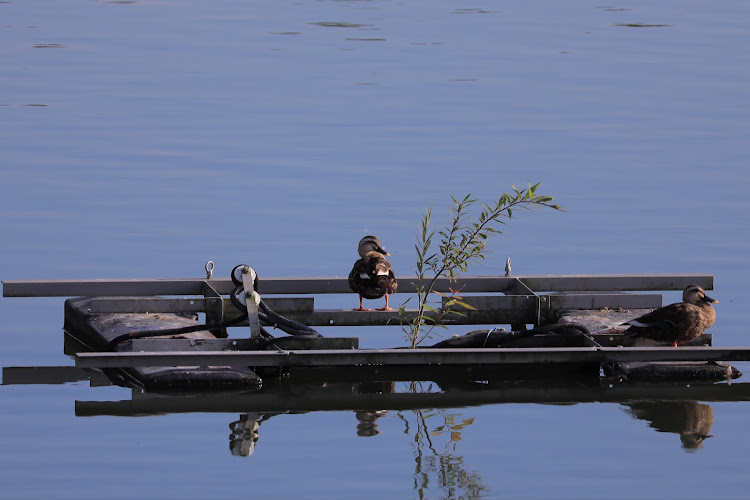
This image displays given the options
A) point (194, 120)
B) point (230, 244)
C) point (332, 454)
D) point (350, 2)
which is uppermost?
point (350, 2)

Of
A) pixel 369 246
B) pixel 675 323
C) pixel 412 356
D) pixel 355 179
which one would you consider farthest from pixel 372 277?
pixel 355 179

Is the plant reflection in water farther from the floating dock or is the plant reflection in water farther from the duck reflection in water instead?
the duck reflection in water

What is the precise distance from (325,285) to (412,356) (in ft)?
7.33

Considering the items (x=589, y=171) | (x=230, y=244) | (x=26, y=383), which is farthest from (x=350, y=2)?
(x=26, y=383)

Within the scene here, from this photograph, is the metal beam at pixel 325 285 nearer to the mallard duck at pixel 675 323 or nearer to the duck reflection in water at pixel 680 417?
the mallard duck at pixel 675 323

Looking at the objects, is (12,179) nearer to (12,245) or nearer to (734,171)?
(12,245)

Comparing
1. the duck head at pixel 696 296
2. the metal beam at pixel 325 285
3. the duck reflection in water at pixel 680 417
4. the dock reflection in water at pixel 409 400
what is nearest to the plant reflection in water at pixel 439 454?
the dock reflection in water at pixel 409 400

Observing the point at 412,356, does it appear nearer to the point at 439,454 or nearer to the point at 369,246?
the point at 439,454

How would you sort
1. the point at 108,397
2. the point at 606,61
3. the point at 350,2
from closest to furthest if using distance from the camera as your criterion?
1. the point at 108,397
2. the point at 606,61
3. the point at 350,2

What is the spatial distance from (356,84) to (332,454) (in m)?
17.7

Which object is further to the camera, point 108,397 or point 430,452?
point 108,397

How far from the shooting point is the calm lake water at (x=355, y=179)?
10969 millimetres

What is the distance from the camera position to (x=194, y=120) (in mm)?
24531

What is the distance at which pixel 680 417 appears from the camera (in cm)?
1218
